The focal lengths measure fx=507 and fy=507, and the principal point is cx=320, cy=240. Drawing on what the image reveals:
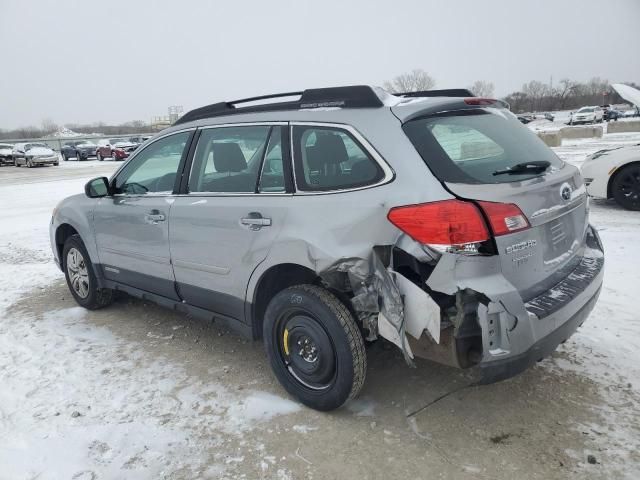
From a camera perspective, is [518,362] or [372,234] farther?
[372,234]

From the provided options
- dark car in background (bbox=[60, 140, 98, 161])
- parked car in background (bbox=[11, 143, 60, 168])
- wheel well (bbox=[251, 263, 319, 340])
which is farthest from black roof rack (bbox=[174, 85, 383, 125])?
dark car in background (bbox=[60, 140, 98, 161])

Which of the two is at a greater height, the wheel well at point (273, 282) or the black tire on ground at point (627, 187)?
the wheel well at point (273, 282)

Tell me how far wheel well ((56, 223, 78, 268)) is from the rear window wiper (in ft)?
14.0

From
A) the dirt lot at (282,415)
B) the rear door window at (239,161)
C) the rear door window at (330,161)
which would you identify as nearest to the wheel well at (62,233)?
the dirt lot at (282,415)

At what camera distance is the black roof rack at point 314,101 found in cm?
293

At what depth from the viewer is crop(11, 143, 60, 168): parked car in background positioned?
32844 mm

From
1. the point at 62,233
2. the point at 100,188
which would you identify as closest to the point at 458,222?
the point at 100,188

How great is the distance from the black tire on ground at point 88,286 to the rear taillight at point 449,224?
362 centimetres

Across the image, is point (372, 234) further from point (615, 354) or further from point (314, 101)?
point (615, 354)

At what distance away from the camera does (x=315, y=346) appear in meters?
3.00

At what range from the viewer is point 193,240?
3.63m

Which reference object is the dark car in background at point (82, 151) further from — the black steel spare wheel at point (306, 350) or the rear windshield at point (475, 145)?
the rear windshield at point (475, 145)

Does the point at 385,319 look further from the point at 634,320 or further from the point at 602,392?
the point at 634,320

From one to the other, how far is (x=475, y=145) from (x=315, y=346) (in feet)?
4.93
